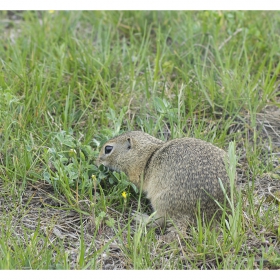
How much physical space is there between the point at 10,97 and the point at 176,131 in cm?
152

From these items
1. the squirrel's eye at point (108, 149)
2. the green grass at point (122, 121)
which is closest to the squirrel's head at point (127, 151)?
the squirrel's eye at point (108, 149)

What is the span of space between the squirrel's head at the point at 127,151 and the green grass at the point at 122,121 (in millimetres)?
147

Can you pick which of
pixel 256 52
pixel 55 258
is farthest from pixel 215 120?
pixel 55 258

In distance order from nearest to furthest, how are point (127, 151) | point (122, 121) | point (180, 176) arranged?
point (180, 176) < point (127, 151) < point (122, 121)

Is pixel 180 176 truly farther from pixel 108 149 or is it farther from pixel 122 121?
pixel 122 121

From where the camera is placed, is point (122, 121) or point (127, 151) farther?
point (122, 121)

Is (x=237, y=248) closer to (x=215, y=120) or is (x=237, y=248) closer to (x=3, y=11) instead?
(x=215, y=120)

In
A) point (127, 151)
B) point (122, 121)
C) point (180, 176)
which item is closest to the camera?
point (180, 176)

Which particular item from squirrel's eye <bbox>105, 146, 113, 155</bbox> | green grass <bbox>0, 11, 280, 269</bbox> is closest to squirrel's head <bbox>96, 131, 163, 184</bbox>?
squirrel's eye <bbox>105, 146, 113, 155</bbox>

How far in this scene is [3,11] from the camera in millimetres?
7477

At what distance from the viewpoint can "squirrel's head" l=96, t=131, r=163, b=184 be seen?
199 inches

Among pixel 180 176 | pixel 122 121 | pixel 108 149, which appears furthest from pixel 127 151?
pixel 180 176

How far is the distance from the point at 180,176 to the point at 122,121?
1416mm

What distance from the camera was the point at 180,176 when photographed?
4.43 metres
